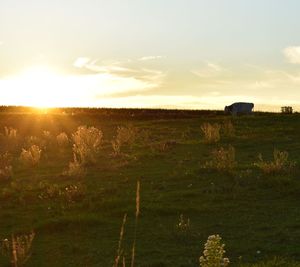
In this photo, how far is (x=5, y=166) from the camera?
21266 millimetres

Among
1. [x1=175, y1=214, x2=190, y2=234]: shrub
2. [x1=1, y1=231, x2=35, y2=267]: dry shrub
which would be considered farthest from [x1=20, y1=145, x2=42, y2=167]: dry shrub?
[x1=175, y1=214, x2=190, y2=234]: shrub

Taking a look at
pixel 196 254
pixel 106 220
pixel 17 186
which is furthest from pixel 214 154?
pixel 196 254

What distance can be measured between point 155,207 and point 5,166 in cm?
929

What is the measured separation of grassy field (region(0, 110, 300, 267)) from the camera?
10617mm

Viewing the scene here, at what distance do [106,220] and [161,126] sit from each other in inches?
953

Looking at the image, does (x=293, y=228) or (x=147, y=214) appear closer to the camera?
(x=293, y=228)

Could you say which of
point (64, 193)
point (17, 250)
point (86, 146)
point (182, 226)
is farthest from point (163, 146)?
point (17, 250)

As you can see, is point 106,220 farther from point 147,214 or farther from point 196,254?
point 196,254

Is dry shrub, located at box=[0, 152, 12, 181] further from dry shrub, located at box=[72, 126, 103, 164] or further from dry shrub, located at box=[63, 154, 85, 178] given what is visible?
dry shrub, located at box=[72, 126, 103, 164]

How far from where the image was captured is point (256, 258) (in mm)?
9992

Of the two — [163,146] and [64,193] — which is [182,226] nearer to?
[64,193]

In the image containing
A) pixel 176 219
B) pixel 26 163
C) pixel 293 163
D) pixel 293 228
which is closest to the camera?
pixel 293 228

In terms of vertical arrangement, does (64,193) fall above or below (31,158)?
below

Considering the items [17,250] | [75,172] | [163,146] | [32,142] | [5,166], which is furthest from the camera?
[32,142]
